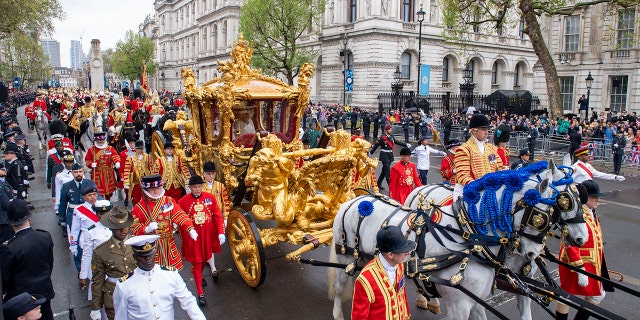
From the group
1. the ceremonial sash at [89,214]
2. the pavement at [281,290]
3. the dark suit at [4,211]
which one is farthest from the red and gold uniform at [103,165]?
the ceremonial sash at [89,214]

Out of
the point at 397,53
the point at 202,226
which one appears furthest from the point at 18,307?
the point at 397,53

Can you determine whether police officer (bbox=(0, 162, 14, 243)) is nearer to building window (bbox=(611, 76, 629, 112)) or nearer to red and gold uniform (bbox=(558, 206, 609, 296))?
red and gold uniform (bbox=(558, 206, 609, 296))

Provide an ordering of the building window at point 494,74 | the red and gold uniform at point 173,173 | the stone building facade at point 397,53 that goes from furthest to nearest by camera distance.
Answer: the building window at point 494,74, the stone building facade at point 397,53, the red and gold uniform at point 173,173

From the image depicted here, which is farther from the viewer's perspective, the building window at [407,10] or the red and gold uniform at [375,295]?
the building window at [407,10]

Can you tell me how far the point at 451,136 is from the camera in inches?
944

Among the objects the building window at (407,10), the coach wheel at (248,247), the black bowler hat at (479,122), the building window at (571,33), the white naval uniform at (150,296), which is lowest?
the coach wheel at (248,247)

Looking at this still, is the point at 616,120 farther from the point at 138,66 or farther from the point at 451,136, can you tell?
the point at 138,66

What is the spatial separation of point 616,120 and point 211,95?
2172 centimetres

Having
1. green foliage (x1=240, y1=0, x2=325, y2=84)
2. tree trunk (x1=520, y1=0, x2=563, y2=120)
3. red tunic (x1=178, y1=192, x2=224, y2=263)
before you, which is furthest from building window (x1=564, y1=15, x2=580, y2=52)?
red tunic (x1=178, y1=192, x2=224, y2=263)

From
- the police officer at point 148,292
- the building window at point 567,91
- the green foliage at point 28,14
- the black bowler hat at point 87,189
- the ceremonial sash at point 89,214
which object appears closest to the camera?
the police officer at point 148,292

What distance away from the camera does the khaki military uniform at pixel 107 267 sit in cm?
459

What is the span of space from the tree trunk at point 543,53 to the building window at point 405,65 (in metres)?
17.3

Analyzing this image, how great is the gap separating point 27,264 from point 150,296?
1.72 meters

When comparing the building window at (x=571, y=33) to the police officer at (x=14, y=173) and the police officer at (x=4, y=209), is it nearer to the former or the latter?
the police officer at (x=14, y=173)
